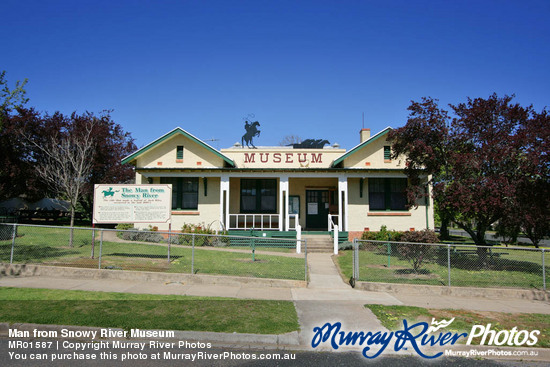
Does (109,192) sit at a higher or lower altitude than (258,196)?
lower

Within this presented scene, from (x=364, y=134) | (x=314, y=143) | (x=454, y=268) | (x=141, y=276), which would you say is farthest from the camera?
(x=314, y=143)

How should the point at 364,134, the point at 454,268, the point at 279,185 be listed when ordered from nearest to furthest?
the point at 454,268
the point at 279,185
the point at 364,134

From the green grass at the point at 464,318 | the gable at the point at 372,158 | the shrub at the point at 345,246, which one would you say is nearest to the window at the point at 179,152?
the gable at the point at 372,158

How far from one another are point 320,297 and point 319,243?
8.74m

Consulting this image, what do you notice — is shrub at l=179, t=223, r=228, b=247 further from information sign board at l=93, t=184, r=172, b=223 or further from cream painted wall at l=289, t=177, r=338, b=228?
cream painted wall at l=289, t=177, r=338, b=228

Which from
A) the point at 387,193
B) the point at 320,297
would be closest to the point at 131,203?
the point at 320,297

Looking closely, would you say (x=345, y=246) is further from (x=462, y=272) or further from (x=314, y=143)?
(x=314, y=143)

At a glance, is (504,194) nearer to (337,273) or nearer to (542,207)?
(542,207)

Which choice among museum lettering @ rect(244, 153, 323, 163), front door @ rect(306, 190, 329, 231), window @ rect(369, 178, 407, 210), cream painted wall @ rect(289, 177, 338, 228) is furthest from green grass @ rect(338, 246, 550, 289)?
museum lettering @ rect(244, 153, 323, 163)

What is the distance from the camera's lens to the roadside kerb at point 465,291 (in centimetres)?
959

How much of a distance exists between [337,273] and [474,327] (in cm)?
582

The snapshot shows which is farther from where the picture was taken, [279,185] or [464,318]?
[279,185]

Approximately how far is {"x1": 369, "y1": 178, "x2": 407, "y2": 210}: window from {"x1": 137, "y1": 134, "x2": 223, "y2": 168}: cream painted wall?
8513 millimetres

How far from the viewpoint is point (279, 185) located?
2058cm
